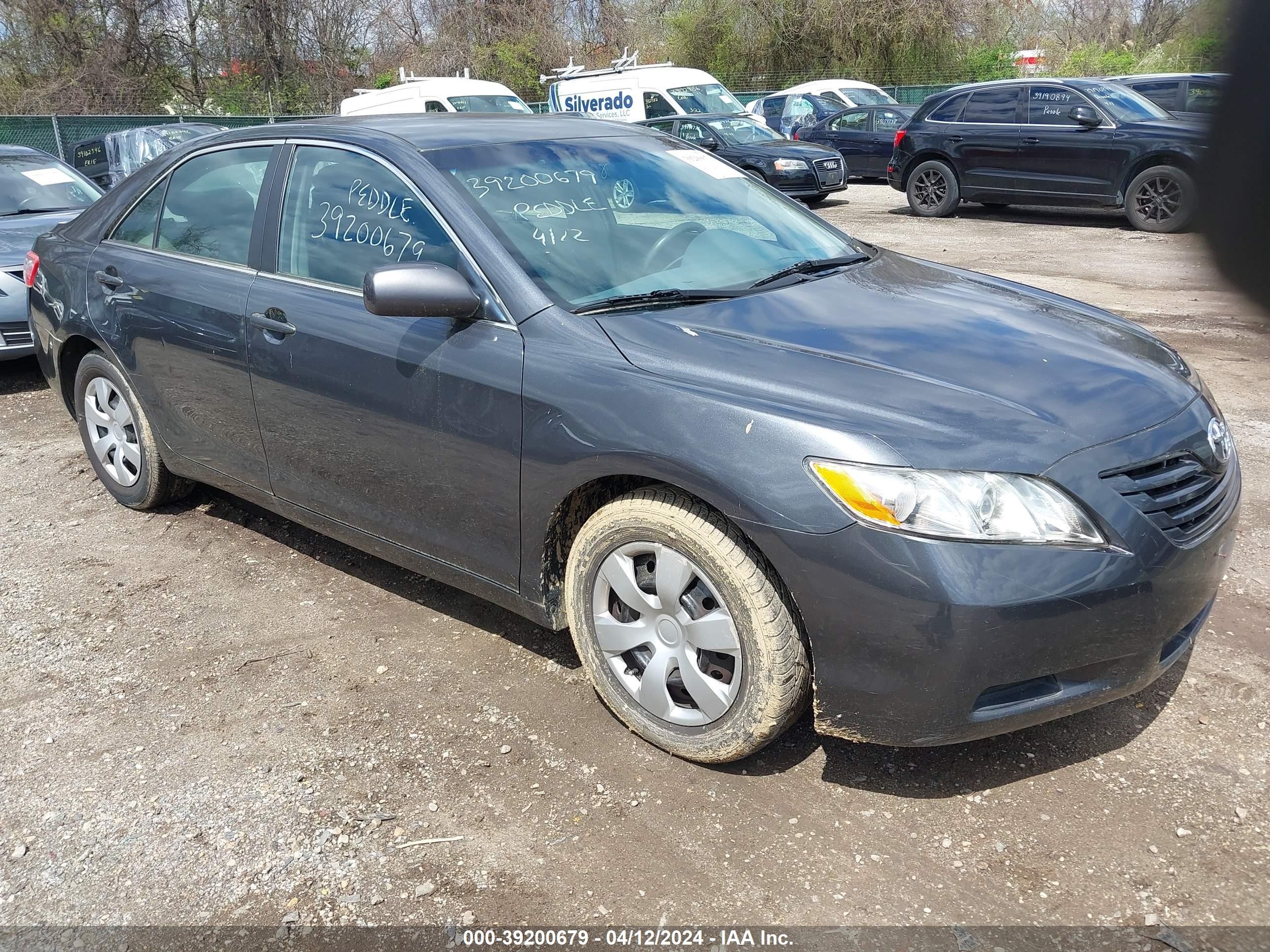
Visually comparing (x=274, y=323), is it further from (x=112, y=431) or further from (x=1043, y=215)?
(x=1043, y=215)

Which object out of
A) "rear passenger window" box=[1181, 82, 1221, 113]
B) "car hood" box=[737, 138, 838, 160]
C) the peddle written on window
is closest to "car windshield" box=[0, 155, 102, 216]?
the peddle written on window

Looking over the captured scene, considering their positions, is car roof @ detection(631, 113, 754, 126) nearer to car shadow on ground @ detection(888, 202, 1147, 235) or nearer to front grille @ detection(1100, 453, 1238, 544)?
car shadow on ground @ detection(888, 202, 1147, 235)

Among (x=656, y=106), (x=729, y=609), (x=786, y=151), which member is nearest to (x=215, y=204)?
(x=729, y=609)

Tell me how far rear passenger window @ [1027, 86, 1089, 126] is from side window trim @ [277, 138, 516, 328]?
1196 cm

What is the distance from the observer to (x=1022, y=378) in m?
2.89

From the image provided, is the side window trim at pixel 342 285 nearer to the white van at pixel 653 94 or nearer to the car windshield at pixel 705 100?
the white van at pixel 653 94

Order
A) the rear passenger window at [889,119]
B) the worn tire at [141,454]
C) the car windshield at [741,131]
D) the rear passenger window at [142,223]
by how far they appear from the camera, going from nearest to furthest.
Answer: the rear passenger window at [142,223] < the worn tire at [141,454] < the car windshield at [741,131] < the rear passenger window at [889,119]

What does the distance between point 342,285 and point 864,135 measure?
17.7m

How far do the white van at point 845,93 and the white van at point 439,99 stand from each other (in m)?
6.25

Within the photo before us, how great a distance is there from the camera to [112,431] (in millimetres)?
4922

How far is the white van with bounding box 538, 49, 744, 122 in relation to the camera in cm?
1914

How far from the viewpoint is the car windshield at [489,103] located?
18.0m

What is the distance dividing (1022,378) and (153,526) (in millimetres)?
3815

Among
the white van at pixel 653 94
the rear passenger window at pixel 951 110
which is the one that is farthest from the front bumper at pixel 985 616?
the white van at pixel 653 94
